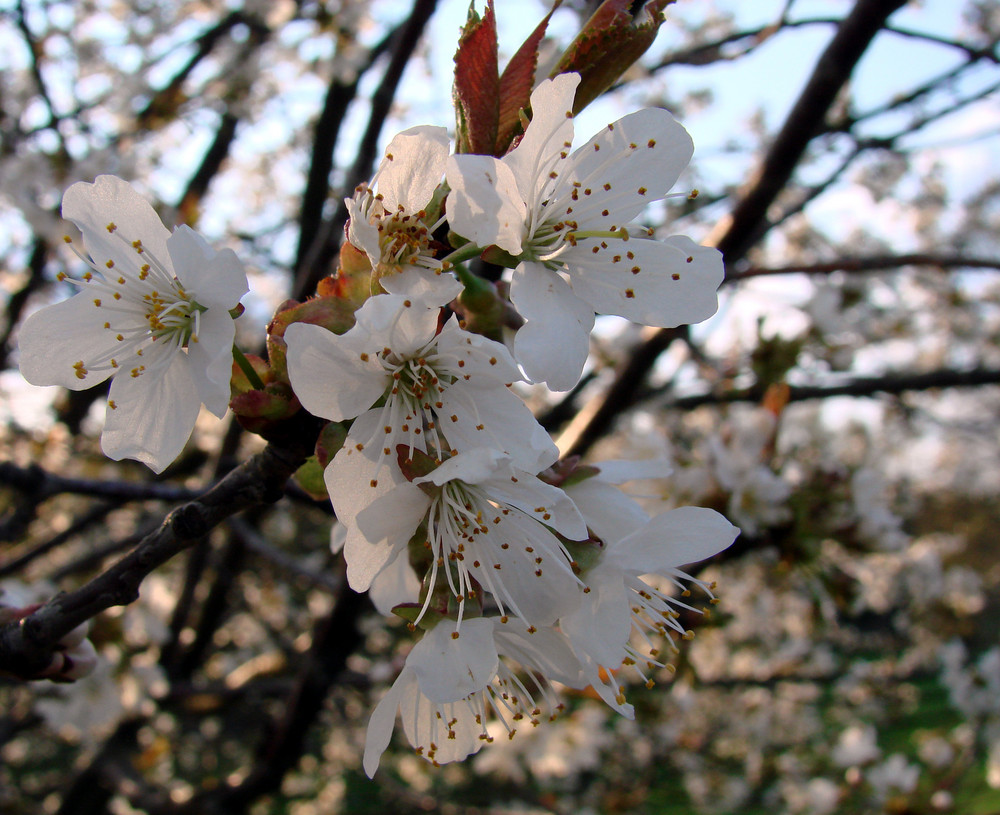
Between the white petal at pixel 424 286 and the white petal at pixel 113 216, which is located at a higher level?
the white petal at pixel 424 286

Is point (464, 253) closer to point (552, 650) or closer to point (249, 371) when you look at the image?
point (249, 371)

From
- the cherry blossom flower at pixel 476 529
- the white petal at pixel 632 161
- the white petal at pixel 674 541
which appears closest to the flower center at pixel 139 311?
the cherry blossom flower at pixel 476 529

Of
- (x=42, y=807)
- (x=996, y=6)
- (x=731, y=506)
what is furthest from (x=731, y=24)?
(x=42, y=807)

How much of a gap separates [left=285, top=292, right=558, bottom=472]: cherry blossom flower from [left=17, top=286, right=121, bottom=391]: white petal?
0.38m

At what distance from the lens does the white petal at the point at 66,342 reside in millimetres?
877

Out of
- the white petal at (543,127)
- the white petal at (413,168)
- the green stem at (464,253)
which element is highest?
the white petal at (543,127)

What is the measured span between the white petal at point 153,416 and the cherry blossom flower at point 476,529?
0.81 feet

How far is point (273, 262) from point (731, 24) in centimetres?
505

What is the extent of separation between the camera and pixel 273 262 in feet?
12.7

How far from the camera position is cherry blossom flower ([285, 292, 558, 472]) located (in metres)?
0.73

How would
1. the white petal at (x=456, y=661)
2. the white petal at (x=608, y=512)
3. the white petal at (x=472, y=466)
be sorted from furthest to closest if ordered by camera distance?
the white petal at (x=608, y=512)
the white petal at (x=456, y=661)
the white petal at (x=472, y=466)

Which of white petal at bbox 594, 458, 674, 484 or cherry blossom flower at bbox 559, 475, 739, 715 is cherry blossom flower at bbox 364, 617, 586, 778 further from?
white petal at bbox 594, 458, 674, 484

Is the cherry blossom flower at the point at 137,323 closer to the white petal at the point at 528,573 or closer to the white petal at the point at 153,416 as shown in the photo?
the white petal at the point at 153,416

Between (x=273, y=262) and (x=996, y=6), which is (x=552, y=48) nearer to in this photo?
(x=273, y=262)
